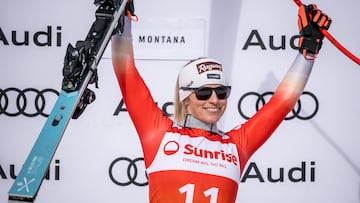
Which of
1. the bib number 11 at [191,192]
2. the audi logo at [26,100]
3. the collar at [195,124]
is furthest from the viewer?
the audi logo at [26,100]

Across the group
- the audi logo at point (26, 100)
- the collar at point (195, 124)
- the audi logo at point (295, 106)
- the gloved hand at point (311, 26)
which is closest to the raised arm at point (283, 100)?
the gloved hand at point (311, 26)

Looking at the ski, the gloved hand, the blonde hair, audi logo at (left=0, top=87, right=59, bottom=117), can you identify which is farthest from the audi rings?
the gloved hand

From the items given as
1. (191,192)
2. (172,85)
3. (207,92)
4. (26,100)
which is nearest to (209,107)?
(207,92)

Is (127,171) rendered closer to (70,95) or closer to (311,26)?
(70,95)

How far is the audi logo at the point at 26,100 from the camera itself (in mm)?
2637

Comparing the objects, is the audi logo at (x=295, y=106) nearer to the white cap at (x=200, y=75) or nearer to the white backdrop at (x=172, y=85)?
the white backdrop at (x=172, y=85)

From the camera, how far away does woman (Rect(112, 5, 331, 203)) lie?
6.56ft

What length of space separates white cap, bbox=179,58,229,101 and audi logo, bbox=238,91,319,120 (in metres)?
0.64

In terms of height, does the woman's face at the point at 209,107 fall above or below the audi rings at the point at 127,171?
above

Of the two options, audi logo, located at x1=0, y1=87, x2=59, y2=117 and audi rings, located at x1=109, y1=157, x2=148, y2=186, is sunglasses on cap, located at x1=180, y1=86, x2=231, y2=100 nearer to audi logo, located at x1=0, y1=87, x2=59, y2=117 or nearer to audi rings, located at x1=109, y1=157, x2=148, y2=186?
audi rings, located at x1=109, y1=157, x2=148, y2=186

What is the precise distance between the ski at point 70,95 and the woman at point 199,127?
145 mm

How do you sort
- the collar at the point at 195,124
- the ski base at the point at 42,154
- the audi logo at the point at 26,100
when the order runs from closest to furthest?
the ski base at the point at 42,154 < the collar at the point at 195,124 < the audi logo at the point at 26,100

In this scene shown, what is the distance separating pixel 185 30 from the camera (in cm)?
263

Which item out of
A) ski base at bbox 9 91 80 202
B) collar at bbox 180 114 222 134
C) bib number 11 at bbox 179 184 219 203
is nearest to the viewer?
ski base at bbox 9 91 80 202
